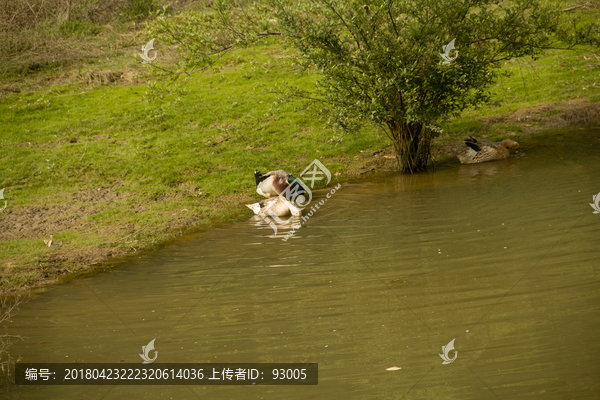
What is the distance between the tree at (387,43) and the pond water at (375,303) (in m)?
2.64

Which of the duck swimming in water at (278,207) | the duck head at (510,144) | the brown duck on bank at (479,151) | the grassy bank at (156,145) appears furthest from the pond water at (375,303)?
the duck head at (510,144)

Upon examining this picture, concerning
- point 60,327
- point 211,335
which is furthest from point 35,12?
point 211,335

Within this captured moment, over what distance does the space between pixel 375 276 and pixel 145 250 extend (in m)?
4.94

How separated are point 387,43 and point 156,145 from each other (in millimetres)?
8404

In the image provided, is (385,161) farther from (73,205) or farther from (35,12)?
(35,12)

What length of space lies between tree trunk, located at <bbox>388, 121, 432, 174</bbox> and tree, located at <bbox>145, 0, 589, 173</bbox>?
2.9 inches

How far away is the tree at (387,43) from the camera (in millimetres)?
11828

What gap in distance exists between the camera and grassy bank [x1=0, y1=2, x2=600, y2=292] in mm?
11703
